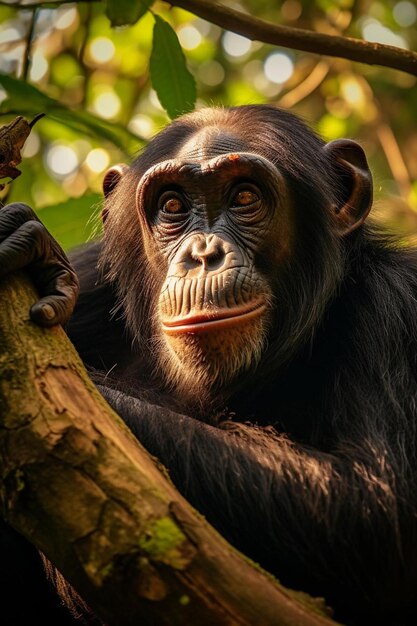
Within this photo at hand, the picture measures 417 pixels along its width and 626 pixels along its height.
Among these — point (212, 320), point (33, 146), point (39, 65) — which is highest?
point (39, 65)

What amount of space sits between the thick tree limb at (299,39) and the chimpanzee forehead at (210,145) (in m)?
0.71

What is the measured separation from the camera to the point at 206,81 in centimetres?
1402

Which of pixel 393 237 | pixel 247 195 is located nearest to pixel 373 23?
pixel 393 237

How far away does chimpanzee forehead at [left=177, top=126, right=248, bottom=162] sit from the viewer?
225 inches

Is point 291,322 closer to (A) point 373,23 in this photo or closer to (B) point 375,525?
(B) point 375,525

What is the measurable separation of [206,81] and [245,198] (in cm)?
903

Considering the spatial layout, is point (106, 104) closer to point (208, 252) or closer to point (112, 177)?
point (112, 177)

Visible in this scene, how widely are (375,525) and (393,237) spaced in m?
2.54

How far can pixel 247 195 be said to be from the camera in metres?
5.48

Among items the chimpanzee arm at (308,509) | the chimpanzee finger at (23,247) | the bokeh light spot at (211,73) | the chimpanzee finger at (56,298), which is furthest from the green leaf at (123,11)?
the bokeh light spot at (211,73)

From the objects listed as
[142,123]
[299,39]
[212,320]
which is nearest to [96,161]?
[142,123]

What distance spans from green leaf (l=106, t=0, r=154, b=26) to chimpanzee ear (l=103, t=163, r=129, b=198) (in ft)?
3.25

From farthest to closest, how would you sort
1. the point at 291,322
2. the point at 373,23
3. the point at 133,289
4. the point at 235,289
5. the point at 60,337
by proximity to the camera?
the point at 373,23 → the point at 133,289 → the point at 291,322 → the point at 235,289 → the point at 60,337

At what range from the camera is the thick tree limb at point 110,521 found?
2.78 m
